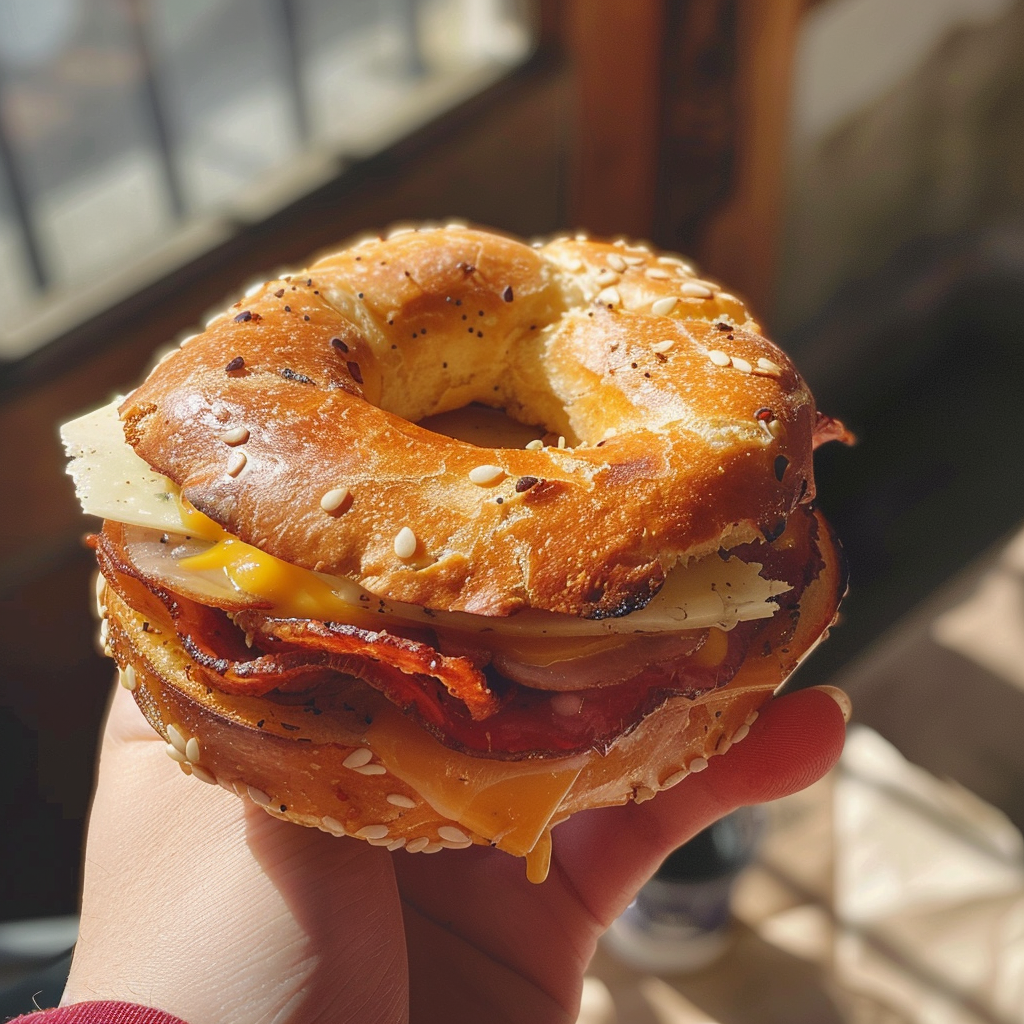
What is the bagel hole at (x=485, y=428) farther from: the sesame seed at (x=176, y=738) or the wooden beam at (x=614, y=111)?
the wooden beam at (x=614, y=111)

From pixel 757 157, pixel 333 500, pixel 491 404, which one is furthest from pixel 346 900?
pixel 757 157

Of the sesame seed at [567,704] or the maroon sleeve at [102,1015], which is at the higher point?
the sesame seed at [567,704]

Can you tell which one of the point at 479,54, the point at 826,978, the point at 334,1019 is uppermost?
the point at 479,54

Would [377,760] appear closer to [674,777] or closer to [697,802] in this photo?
[674,777]

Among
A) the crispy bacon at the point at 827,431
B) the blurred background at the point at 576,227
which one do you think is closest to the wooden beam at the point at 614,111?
the blurred background at the point at 576,227

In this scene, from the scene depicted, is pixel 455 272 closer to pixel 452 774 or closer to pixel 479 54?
pixel 452 774

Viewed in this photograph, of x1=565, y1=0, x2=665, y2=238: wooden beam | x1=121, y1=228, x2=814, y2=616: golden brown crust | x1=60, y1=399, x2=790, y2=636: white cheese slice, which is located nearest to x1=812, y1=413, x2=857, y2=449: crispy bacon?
x1=121, y1=228, x2=814, y2=616: golden brown crust

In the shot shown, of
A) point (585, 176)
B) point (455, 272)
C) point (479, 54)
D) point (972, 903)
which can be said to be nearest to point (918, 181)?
point (585, 176)
